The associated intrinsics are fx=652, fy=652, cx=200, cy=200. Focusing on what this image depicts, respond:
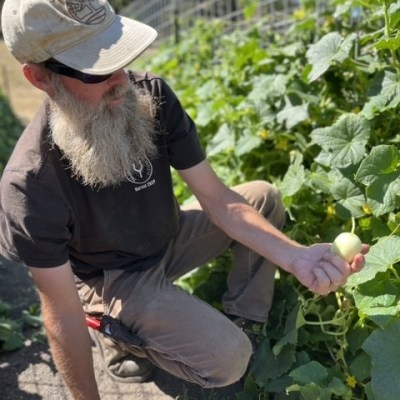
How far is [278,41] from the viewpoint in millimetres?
4312

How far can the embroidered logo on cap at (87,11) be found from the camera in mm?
2178

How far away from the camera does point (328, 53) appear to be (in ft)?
9.39

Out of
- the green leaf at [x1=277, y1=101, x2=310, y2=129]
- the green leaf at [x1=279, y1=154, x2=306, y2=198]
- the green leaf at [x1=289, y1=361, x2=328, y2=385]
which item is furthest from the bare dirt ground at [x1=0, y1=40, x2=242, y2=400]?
the green leaf at [x1=277, y1=101, x2=310, y2=129]

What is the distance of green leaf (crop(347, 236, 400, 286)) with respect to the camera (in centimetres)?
212

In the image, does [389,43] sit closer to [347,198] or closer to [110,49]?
[347,198]

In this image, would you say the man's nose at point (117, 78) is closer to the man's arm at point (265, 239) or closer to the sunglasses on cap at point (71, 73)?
the sunglasses on cap at point (71, 73)

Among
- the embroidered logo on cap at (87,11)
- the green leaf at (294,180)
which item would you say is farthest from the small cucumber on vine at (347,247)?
the embroidered logo on cap at (87,11)

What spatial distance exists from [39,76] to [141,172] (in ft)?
1.70

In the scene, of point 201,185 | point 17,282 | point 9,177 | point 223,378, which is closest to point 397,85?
point 201,185

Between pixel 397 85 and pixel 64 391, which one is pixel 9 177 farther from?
pixel 397 85

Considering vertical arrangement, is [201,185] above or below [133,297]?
above

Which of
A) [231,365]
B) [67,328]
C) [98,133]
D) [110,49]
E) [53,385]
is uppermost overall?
[110,49]

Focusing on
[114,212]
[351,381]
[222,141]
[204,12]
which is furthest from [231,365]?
[204,12]

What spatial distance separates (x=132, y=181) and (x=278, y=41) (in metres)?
2.24
